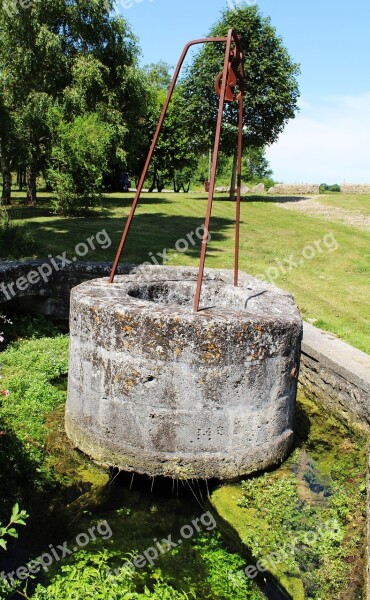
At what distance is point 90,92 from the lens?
21328 mm

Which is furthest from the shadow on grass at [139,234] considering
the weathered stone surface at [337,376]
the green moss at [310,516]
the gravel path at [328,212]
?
the green moss at [310,516]

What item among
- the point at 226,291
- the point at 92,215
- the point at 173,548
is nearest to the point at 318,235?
the point at 92,215

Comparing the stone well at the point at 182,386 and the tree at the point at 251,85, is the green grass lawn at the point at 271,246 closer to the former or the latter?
the stone well at the point at 182,386

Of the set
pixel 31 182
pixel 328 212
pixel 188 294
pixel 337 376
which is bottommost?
pixel 337 376

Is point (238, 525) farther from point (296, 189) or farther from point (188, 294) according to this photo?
point (296, 189)

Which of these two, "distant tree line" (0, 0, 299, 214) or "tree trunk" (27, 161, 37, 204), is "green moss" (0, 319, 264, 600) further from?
"tree trunk" (27, 161, 37, 204)

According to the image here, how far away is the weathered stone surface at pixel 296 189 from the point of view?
33000 mm

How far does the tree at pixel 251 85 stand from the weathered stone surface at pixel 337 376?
20283 mm

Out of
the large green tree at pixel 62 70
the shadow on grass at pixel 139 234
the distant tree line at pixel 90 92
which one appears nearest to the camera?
the shadow on grass at pixel 139 234

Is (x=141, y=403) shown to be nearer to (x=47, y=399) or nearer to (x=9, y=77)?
(x=47, y=399)

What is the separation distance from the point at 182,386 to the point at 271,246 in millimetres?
11171

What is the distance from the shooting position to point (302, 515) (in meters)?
4.09

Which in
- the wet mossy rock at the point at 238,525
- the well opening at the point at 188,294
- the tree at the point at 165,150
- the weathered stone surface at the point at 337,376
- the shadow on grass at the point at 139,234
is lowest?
the wet mossy rock at the point at 238,525

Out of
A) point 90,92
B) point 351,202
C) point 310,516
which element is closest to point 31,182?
point 90,92
